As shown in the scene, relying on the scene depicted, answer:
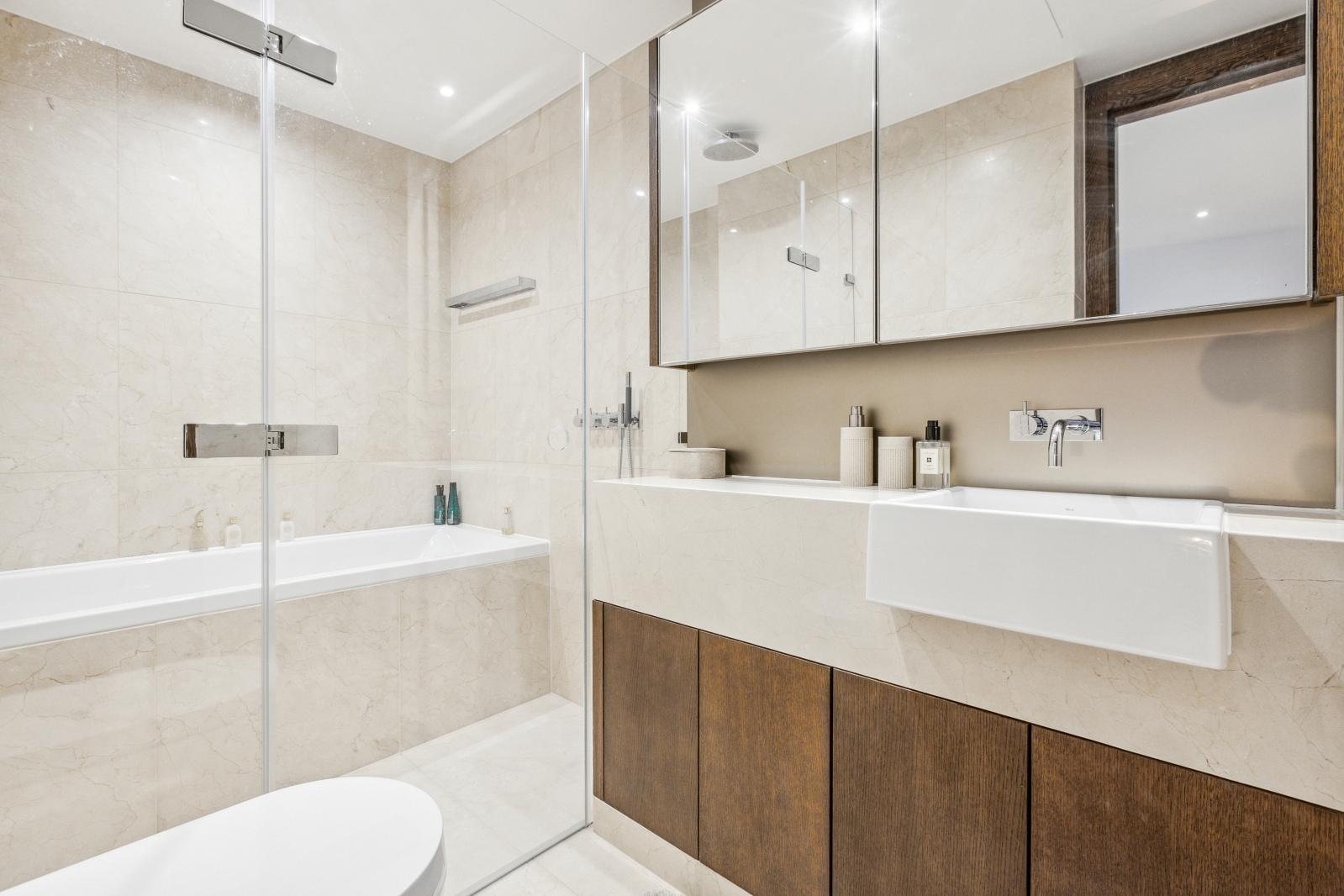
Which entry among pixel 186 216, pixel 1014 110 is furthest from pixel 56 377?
pixel 1014 110

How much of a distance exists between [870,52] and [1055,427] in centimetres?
100

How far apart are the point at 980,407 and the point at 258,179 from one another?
63.1 inches

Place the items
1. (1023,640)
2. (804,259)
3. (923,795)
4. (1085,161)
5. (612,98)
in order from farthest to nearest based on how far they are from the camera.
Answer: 1. (612,98)
2. (804,259)
3. (1085,161)
4. (923,795)
5. (1023,640)

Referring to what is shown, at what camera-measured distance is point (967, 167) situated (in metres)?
1.41

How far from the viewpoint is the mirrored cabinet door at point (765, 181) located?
1.58m

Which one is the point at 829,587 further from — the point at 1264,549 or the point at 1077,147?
the point at 1077,147

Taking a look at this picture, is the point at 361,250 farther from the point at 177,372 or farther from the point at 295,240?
the point at 177,372

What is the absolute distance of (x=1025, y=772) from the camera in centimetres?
104

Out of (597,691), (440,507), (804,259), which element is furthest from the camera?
(597,691)

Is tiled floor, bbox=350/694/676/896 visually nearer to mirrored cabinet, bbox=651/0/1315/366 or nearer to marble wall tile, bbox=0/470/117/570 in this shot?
marble wall tile, bbox=0/470/117/570

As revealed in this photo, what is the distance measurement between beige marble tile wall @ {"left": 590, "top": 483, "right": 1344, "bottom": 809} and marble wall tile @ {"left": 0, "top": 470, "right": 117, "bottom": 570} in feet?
3.50

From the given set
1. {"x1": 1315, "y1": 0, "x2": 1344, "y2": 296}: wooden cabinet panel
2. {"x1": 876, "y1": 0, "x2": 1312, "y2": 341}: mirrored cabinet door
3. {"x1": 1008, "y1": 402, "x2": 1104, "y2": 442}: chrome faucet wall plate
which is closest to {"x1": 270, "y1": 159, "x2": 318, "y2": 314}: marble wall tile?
{"x1": 876, "y1": 0, "x2": 1312, "y2": 341}: mirrored cabinet door

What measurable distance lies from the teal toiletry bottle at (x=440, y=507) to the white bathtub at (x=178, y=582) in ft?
0.26

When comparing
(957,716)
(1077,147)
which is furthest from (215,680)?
(1077,147)
